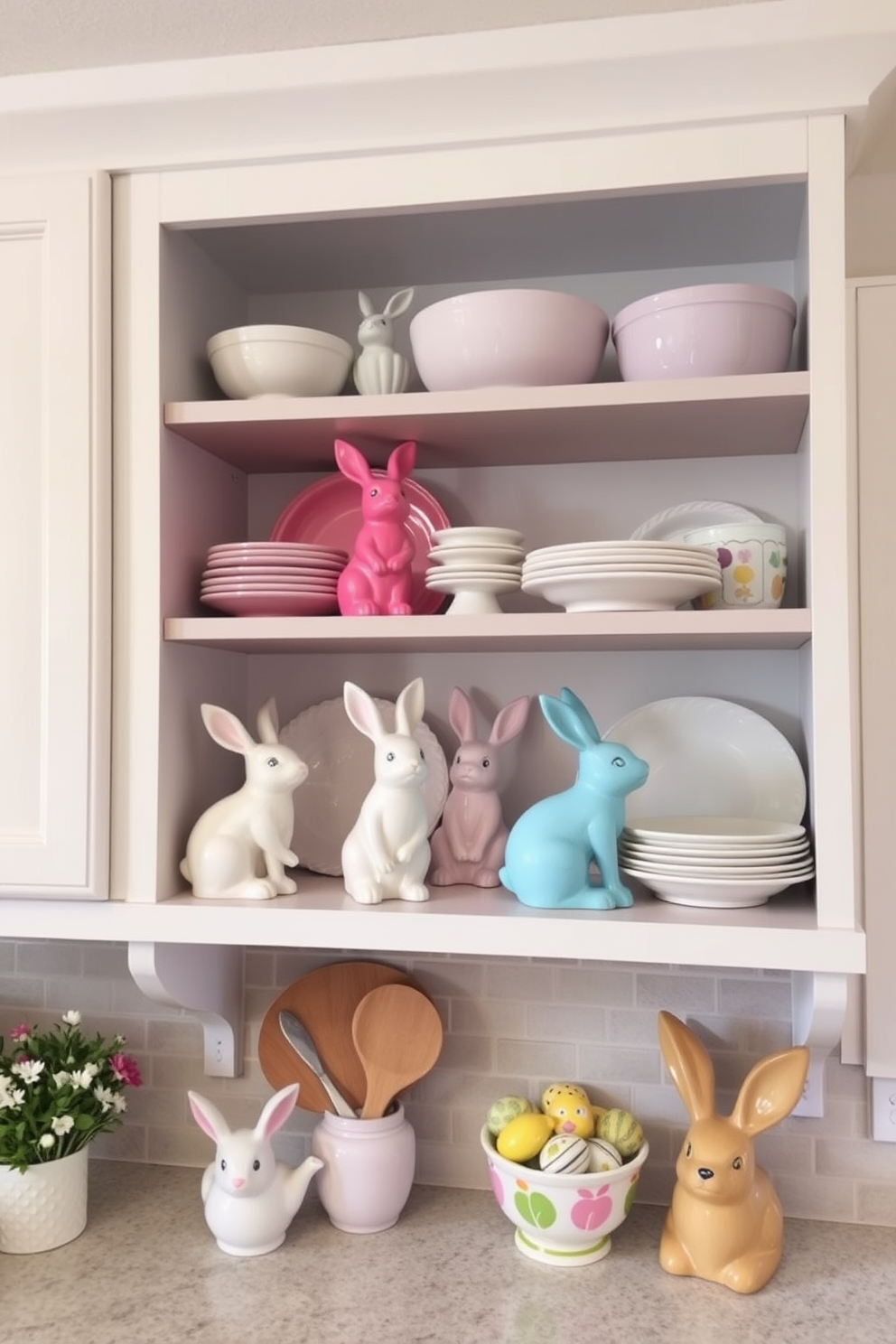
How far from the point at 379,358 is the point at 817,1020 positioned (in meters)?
0.95

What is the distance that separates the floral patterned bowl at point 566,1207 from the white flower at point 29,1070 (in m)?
0.59

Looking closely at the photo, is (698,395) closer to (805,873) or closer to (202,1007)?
(805,873)

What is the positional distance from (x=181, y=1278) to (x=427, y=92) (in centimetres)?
139

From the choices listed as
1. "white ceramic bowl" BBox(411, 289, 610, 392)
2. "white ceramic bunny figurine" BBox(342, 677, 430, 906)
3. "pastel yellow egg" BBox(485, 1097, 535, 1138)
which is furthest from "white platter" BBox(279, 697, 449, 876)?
"white ceramic bowl" BBox(411, 289, 610, 392)

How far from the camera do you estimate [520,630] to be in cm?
127

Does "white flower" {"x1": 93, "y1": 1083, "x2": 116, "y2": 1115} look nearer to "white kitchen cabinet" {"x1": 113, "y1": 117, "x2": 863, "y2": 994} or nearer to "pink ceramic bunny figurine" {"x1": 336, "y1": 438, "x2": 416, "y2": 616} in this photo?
"white kitchen cabinet" {"x1": 113, "y1": 117, "x2": 863, "y2": 994}

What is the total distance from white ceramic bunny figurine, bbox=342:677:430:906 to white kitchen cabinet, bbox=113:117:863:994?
0.05 m

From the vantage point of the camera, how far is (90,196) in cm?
133

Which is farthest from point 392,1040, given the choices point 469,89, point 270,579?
A: point 469,89

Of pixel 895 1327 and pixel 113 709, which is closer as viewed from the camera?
pixel 895 1327

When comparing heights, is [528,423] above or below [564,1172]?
above

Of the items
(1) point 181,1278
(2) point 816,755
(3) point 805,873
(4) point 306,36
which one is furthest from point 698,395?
(1) point 181,1278

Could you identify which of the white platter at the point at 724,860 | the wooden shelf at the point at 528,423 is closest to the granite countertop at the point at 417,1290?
the white platter at the point at 724,860

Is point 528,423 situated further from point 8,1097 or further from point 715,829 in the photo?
point 8,1097
